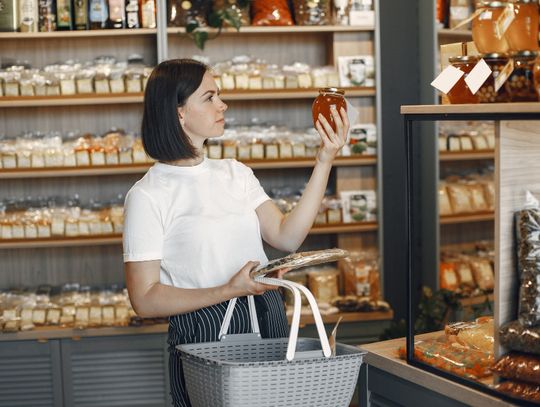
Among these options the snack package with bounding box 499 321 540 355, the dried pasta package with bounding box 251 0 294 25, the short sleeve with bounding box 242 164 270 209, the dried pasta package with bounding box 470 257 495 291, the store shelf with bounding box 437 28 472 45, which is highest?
the dried pasta package with bounding box 251 0 294 25

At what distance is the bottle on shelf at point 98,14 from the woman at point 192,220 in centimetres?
213

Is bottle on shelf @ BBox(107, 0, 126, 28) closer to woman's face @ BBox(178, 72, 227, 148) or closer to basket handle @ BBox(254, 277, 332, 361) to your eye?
woman's face @ BBox(178, 72, 227, 148)

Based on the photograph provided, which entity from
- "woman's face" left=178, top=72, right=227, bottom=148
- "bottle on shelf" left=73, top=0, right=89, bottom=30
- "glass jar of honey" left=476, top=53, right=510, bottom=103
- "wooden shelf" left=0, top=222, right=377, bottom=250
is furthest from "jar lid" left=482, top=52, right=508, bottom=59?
"bottle on shelf" left=73, top=0, right=89, bottom=30

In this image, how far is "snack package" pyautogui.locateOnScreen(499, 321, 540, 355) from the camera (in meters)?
1.84

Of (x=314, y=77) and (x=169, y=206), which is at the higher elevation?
(x=314, y=77)

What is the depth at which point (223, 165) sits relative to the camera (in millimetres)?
2566

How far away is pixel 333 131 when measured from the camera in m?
2.34

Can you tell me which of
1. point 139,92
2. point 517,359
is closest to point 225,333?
point 517,359

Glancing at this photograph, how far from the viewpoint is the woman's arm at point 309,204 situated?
91.9 inches

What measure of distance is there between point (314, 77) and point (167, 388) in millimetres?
1787

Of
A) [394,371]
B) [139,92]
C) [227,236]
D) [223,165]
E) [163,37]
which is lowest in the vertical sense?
[394,371]

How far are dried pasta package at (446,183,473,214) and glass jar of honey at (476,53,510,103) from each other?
308 centimetres

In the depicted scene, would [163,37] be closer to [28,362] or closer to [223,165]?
[28,362]

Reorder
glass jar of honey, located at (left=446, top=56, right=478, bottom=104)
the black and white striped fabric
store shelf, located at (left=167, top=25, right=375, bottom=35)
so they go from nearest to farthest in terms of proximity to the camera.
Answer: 1. glass jar of honey, located at (left=446, top=56, right=478, bottom=104)
2. the black and white striped fabric
3. store shelf, located at (left=167, top=25, right=375, bottom=35)
